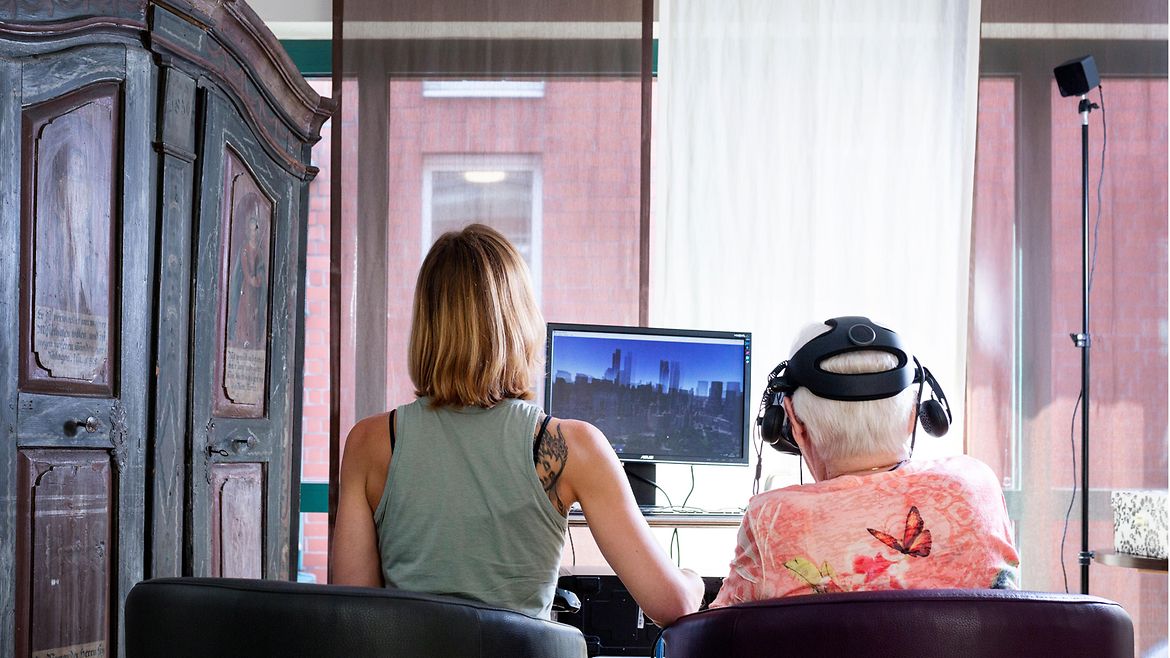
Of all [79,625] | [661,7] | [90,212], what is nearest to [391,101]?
[661,7]

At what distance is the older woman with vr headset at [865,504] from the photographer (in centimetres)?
129

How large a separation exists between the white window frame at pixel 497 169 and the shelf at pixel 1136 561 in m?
2.01

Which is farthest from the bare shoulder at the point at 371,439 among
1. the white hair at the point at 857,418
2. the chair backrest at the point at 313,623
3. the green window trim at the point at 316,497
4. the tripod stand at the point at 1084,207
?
the tripod stand at the point at 1084,207

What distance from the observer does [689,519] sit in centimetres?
276

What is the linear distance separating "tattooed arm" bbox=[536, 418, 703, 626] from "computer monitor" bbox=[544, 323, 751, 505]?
1477mm

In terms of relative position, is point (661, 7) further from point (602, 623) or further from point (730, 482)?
point (602, 623)

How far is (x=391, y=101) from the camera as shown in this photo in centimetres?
390

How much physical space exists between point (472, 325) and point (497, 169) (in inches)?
96.6

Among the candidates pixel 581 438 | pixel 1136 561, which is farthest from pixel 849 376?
pixel 1136 561

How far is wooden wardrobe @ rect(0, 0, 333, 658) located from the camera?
6.95 ft

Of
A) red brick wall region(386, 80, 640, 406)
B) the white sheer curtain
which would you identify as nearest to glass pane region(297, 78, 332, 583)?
red brick wall region(386, 80, 640, 406)

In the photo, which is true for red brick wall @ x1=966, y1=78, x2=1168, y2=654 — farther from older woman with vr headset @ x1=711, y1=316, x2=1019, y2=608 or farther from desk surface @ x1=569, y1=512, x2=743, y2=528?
older woman with vr headset @ x1=711, y1=316, x2=1019, y2=608

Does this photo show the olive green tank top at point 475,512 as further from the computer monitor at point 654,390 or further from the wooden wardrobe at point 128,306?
the computer monitor at point 654,390

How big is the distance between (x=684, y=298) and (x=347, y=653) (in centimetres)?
291
